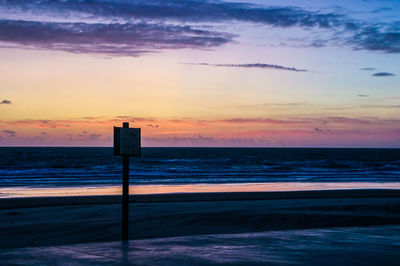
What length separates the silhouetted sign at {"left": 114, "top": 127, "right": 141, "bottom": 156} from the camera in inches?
315

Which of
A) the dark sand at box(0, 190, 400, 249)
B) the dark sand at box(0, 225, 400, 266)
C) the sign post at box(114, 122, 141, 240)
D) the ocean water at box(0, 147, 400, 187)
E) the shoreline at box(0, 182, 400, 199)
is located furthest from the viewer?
the ocean water at box(0, 147, 400, 187)

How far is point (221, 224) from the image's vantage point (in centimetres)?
1320

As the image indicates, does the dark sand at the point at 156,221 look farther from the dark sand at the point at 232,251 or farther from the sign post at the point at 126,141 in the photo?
the sign post at the point at 126,141

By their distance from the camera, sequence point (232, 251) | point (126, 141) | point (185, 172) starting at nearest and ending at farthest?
1. point (232, 251)
2. point (126, 141)
3. point (185, 172)

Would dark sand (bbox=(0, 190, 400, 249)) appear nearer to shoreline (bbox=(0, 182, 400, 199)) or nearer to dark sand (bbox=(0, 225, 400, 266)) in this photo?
dark sand (bbox=(0, 225, 400, 266))

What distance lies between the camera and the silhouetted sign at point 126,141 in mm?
8008

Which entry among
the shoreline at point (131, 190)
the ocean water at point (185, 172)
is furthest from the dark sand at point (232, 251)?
the ocean water at point (185, 172)

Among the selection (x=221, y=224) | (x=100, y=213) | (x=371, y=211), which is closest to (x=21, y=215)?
(x=100, y=213)

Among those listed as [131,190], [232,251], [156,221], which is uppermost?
[232,251]

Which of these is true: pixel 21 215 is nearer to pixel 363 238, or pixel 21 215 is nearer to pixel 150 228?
pixel 150 228

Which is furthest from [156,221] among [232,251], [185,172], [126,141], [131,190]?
[185,172]

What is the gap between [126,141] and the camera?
8062 mm

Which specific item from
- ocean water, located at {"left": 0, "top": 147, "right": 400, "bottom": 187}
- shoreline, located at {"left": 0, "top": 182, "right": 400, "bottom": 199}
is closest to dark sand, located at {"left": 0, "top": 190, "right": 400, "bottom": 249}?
shoreline, located at {"left": 0, "top": 182, "right": 400, "bottom": 199}

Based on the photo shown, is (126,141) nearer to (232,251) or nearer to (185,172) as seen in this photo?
(232,251)
